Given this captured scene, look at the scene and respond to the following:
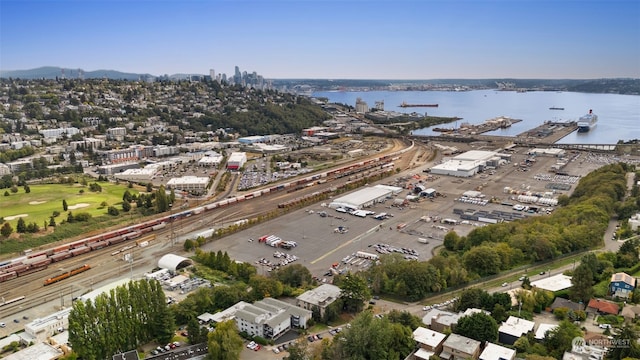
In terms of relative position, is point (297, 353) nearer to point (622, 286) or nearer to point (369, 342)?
point (369, 342)

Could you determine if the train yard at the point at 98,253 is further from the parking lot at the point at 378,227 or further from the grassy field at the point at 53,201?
the grassy field at the point at 53,201

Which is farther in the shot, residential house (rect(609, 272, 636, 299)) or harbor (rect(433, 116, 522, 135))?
harbor (rect(433, 116, 522, 135))

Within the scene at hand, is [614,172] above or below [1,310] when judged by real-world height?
above

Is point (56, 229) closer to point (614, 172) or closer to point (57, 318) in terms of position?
point (57, 318)

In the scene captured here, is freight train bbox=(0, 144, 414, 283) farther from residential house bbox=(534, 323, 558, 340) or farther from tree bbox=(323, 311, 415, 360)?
residential house bbox=(534, 323, 558, 340)

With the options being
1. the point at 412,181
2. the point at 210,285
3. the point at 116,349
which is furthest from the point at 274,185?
the point at 116,349

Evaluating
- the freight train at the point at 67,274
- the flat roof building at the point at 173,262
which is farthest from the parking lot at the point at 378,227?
the freight train at the point at 67,274

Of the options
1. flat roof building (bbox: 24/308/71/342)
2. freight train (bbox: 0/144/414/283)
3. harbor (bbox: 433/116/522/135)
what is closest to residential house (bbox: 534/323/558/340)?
flat roof building (bbox: 24/308/71/342)
